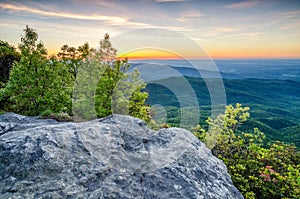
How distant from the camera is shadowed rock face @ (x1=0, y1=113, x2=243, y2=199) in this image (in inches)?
171

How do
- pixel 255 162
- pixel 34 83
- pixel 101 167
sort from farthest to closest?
pixel 34 83, pixel 255 162, pixel 101 167

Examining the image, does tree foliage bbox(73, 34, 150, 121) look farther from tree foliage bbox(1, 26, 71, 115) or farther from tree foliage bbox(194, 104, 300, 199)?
tree foliage bbox(194, 104, 300, 199)

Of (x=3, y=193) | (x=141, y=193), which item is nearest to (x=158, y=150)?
(x=141, y=193)

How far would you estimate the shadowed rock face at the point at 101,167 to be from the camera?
4352 mm

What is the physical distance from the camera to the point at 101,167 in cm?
495

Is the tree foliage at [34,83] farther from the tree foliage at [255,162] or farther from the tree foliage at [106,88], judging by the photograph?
the tree foliage at [255,162]

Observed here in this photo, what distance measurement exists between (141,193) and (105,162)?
1.24 m

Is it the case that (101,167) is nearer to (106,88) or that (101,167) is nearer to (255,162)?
(255,162)

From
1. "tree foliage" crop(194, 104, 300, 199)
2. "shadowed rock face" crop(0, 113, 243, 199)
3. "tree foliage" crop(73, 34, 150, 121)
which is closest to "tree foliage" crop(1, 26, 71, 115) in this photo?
"tree foliage" crop(73, 34, 150, 121)

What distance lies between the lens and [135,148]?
616 centimetres

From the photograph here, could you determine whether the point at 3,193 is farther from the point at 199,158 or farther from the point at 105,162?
the point at 199,158

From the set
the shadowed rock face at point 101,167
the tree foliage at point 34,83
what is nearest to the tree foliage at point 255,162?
the shadowed rock face at point 101,167

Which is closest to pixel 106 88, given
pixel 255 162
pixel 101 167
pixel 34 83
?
pixel 34 83

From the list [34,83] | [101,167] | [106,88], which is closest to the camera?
[101,167]
